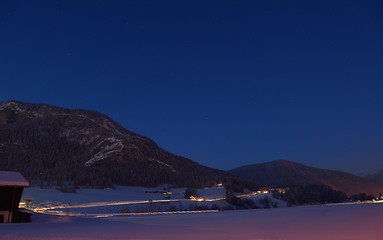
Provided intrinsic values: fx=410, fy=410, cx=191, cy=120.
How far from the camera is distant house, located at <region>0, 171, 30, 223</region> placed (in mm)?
26547

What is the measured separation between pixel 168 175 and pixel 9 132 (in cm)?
5274

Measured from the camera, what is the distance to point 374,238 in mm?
15445

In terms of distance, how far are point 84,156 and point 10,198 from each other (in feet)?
303

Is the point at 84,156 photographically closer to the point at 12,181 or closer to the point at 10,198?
the point at 10,198

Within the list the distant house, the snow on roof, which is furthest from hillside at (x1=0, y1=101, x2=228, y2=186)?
the distant house

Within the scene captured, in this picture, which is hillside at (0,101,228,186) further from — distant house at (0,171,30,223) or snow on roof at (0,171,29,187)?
distant house at (0,171,30,223)

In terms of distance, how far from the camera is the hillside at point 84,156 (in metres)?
98.2

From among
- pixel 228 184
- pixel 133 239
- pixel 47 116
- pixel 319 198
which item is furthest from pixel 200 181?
pixel 133 239

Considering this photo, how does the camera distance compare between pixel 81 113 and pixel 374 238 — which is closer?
pixel 374 238

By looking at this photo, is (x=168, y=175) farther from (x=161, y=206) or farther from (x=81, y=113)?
(x=81, y=113)

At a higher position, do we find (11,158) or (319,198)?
(11,158)

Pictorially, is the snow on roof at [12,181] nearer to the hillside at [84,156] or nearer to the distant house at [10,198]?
the distant house at [10,198]

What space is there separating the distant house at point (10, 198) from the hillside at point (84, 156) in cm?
6158

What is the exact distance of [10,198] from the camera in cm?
2708
